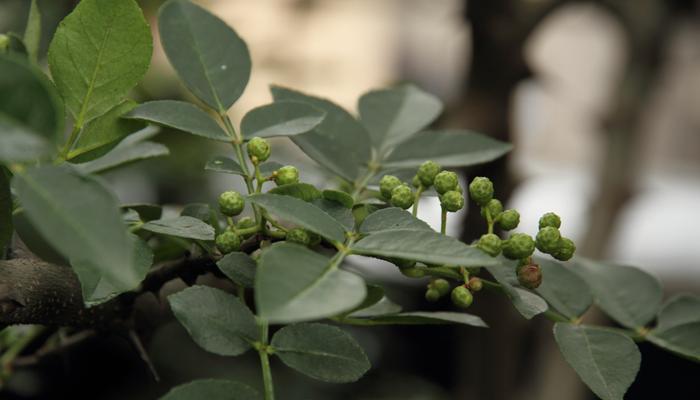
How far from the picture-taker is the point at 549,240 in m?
0.36

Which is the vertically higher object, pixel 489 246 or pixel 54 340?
pixel 489 246

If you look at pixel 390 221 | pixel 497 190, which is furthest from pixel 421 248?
pixel 497 190

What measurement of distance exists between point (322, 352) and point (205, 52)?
159 millimetres

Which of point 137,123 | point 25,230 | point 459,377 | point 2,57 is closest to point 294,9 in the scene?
point 459,377

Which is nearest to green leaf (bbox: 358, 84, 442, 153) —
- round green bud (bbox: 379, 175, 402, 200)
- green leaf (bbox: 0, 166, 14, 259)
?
round green bud (bbox: 379, 175, 402, 200)

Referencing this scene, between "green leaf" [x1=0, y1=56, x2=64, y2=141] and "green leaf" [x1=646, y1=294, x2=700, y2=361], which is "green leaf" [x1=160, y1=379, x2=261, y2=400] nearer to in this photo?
"green leaf" [x1=0, y1=56, x2=64, y2=141]

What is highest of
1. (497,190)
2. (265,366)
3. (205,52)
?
(205,52)

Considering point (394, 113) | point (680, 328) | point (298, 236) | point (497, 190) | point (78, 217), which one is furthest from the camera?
point (497, 190)

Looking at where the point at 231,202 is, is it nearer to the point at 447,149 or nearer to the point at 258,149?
the point at 258,149

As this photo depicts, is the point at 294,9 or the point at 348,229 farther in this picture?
the point at 294,9

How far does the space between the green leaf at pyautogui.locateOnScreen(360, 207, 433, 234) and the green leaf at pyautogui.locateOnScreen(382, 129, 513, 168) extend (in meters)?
0.14

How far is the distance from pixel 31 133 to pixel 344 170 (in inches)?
9.6

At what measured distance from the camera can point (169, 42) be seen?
0.40 m

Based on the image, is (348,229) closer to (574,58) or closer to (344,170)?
(344,170)
